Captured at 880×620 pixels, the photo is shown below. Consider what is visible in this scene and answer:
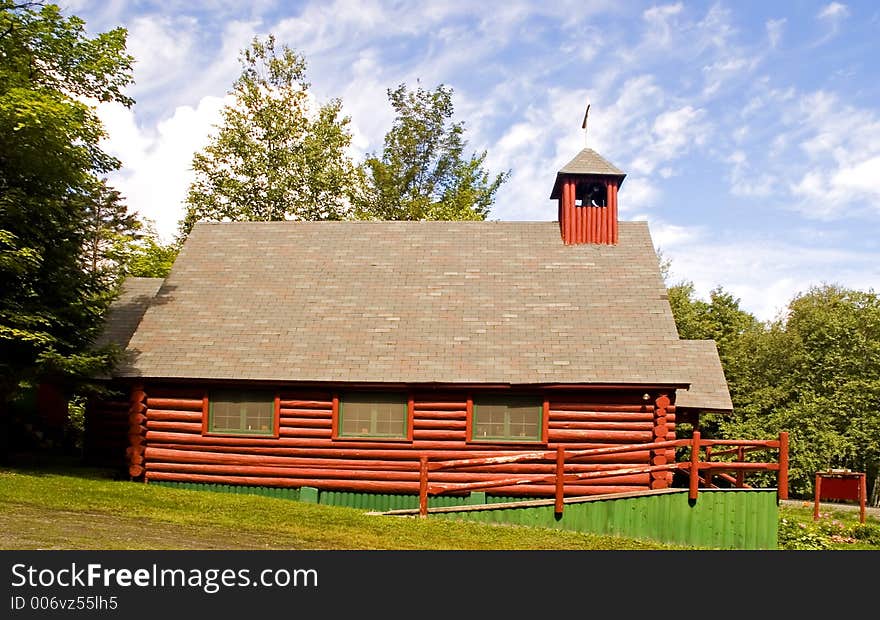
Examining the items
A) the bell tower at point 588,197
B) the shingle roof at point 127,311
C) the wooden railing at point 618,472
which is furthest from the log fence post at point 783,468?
the shingle roof at point 127,311

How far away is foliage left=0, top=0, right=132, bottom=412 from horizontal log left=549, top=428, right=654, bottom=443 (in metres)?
9.68

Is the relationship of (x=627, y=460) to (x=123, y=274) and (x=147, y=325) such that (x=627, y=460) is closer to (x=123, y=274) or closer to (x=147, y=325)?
(x=147, y=325)

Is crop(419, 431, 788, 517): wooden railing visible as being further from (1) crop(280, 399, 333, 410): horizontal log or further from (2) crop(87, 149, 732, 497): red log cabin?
(1) crop(280, 399, 333, 410): horizontal log

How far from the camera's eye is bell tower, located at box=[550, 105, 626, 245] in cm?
2047

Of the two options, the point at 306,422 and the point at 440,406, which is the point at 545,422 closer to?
the point at 440,406

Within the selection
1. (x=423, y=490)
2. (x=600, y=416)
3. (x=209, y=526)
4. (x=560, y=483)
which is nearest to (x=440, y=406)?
(x=423, y=490)

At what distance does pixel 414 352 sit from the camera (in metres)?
16.4

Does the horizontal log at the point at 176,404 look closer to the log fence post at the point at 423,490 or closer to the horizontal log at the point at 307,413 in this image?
the horizontal log at the point at 307,413

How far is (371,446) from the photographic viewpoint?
52.7ft

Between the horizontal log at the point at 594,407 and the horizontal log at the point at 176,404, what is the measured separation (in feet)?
25.9

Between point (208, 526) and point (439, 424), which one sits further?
point (439, 424)

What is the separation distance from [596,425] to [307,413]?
6301 mm

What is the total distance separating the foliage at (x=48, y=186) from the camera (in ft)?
47.2
